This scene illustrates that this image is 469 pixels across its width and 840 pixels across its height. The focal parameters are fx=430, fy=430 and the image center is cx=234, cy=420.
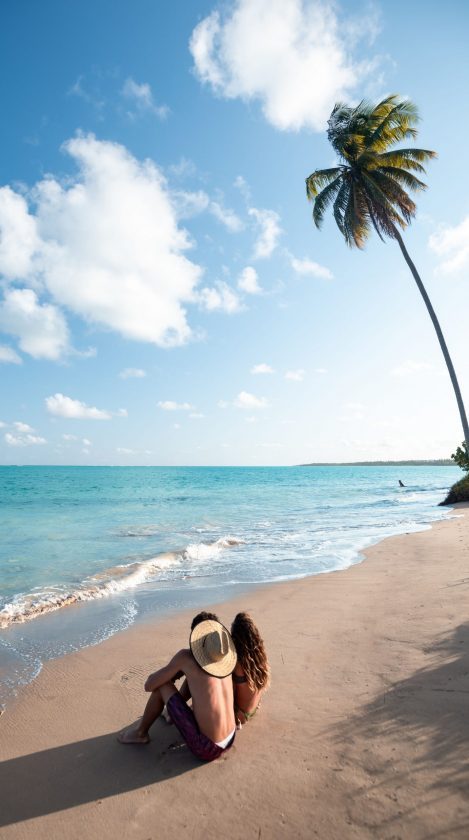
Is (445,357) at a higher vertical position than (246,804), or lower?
higher

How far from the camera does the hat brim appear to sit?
3.35 metres

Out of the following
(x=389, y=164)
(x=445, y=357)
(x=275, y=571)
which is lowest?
(x=275, y=571)

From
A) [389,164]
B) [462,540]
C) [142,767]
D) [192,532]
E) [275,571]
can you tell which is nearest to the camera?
[142,767]

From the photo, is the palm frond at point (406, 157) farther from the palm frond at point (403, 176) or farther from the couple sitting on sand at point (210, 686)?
the couple sitting on sand at point (210, 686)

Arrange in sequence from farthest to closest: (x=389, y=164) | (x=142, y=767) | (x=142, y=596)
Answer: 1. (x=389, y=164)
2. (x=142, y=596)
3. (x=142, y=767)

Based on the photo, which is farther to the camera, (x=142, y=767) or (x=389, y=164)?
(x=389, y=164)

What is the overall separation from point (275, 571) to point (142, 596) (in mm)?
3182

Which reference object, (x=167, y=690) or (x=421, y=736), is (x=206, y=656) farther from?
(x=421, y=736)

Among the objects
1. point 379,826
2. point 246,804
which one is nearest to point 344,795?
point 379,826

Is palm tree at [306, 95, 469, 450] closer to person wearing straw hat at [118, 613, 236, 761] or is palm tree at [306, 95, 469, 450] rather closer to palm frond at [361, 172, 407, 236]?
palm frond at [361, 172, 407, 236]

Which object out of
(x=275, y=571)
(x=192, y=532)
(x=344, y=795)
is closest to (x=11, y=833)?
(x=344, y=795)

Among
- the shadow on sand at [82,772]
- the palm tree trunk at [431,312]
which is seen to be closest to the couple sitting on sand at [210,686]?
the shadow on sand at [82,772]

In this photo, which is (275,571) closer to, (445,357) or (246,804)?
(246,804)

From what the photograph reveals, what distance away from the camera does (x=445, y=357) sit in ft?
64.3
